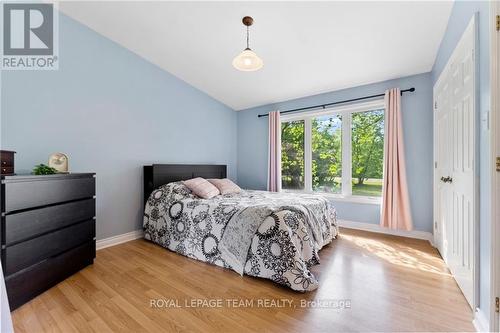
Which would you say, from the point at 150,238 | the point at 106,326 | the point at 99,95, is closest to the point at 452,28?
the point at 106,326

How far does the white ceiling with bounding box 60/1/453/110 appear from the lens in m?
2.25

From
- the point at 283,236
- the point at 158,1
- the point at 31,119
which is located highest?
the point at 158,1

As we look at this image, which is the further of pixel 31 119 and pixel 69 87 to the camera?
pixel 69 87

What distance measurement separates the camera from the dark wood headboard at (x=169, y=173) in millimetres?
3230

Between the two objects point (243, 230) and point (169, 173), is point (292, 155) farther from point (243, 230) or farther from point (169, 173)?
point (243, 230)

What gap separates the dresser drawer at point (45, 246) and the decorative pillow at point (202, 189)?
118cm

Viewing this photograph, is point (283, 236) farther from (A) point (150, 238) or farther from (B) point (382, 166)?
(B) point (382, 166)

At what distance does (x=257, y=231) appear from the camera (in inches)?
81.2

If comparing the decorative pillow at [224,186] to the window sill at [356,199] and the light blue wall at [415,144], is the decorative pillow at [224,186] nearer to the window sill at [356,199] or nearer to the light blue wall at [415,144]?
the window sill at [356,199]

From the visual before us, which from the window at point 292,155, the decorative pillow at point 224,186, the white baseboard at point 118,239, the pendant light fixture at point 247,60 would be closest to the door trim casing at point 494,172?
the pendant light fixture at point 247,60

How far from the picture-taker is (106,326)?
145cm

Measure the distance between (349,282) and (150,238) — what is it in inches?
98.5

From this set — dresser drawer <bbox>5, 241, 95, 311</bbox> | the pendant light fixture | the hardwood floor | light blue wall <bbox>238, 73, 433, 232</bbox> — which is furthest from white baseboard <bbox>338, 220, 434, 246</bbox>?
dresser drawer <bbox>5, 241, 95, 311</bbox>

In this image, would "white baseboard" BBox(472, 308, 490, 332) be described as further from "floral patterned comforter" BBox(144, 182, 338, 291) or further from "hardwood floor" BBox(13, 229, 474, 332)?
"floral patterned comforter" BBox(144, 182, 338, 291)
